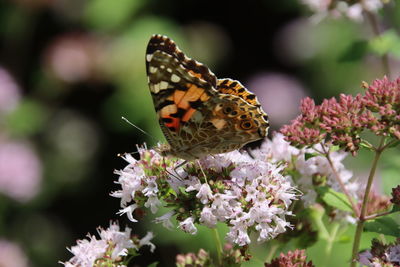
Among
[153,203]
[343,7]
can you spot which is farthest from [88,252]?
[343,7]

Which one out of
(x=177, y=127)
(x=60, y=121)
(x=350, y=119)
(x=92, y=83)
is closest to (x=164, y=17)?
(x=92, y=83)

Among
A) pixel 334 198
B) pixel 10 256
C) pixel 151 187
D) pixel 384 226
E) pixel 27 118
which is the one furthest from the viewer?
pixel 27 118

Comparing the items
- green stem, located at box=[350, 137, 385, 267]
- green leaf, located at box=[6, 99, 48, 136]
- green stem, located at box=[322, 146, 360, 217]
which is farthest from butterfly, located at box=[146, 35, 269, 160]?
green leaf, located at box=[6, 99, 48, 136]

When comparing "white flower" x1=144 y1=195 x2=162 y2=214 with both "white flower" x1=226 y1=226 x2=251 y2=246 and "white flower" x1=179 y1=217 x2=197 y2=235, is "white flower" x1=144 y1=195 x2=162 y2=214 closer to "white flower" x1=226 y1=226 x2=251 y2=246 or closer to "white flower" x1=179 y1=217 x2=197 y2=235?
"white flower" x1=179 y1=217 x2=197 y2=235

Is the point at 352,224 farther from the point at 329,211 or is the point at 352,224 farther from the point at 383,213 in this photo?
the point at 383,213

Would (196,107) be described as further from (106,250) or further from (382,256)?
(382,256)

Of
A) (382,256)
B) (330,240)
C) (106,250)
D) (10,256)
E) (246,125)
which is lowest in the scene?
(10,256)

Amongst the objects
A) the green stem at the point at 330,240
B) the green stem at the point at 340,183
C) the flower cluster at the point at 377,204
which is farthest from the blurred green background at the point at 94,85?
the green stem at the point at 340,183
